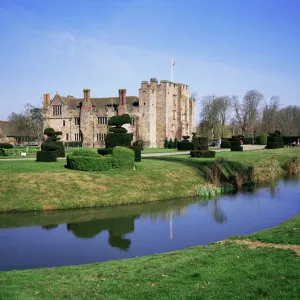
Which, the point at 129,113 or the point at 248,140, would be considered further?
the point at 248,140

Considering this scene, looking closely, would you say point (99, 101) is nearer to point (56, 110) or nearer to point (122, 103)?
point (122, 103)

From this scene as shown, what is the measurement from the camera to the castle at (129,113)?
5569 cm

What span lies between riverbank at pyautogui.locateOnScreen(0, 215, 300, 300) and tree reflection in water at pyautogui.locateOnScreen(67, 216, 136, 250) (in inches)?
157

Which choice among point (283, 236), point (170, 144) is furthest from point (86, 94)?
point (283, 236)

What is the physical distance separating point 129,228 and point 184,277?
8527mm

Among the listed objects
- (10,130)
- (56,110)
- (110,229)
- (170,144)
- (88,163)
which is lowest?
(110,229)

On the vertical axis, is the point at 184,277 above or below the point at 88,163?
below

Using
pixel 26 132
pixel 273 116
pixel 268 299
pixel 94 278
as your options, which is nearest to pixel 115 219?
pixel 94 278

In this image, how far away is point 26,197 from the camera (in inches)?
768

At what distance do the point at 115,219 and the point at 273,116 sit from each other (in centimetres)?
7637

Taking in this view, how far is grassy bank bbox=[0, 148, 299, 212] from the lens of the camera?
19.6 meters

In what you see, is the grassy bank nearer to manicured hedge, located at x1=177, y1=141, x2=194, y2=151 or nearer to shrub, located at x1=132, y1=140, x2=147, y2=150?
shrub, located at x1=132, y1=140, x2=147, y2=150

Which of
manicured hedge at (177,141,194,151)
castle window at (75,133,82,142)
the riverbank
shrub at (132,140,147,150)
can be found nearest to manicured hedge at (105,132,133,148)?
shrub at (132,140,147,150)

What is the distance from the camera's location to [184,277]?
25.2 feet
